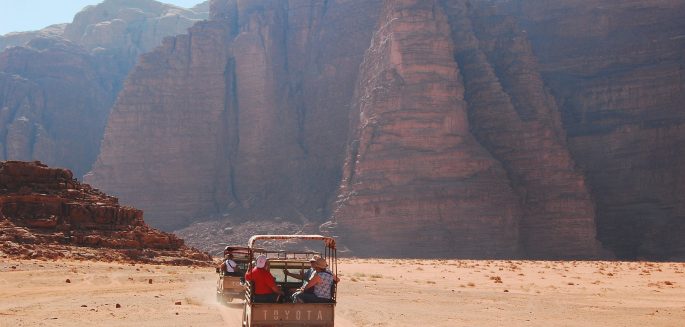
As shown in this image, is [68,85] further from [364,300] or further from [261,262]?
[261,262]

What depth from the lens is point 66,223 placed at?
156 feet

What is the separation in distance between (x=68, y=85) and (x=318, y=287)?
463 ft

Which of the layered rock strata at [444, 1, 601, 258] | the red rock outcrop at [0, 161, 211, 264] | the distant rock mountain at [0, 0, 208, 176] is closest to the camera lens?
the red rock outcrop at [0, 161, 211, 264]

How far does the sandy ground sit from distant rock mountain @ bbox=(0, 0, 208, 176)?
101352mm

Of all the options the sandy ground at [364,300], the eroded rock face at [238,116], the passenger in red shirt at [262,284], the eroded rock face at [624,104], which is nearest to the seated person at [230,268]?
the sandy ground at [364,300]

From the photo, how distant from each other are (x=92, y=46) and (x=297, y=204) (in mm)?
78044

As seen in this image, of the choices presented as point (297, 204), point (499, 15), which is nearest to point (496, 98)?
point (499, 15)

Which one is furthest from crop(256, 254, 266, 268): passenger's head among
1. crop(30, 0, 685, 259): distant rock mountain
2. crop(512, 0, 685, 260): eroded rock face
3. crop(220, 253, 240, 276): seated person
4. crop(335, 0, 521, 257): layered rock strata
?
crop(512, 0, 685, 260): eroded rock face

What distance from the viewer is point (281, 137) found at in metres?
124

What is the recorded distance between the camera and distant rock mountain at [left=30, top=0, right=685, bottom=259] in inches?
3720

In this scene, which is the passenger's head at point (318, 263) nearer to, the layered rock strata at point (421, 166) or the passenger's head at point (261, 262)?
the passenger's head at point (261, 262)

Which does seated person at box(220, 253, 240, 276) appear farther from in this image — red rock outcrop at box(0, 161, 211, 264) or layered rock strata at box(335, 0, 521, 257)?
layered rock strata at box(335, 0, 521, 257)

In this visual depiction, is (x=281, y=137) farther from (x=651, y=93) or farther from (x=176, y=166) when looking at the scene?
(x=651, y=93)

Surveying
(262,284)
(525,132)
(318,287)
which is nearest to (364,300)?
(318,287)
